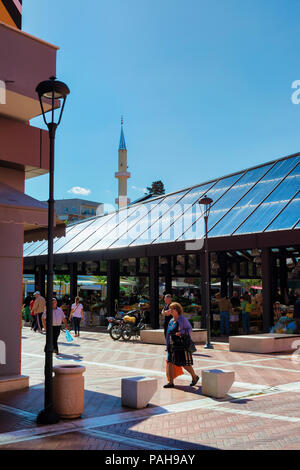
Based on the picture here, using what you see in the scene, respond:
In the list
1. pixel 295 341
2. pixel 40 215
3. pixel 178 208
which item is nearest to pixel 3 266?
pixel 40 215

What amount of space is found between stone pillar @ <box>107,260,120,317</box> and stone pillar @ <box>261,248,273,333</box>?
9646 mm

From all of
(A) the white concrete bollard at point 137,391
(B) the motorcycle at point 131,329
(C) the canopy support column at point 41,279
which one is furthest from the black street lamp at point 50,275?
(C) the canopy support column at point 41,279

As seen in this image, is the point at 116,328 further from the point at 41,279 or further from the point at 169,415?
the point at 41,279

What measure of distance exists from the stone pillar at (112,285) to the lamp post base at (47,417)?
17.5 metres

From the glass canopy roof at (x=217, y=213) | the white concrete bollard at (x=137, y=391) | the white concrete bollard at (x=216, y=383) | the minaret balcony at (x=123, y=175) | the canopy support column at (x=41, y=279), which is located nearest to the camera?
the white concrete bollard at (x=137, y=391)

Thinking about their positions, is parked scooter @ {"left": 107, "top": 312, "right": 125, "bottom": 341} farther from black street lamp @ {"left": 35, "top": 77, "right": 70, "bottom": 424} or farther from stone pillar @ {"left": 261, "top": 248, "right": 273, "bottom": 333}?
black street lamp @ {"left": 35, "top": 77, "right": 70, "bottom": 424}

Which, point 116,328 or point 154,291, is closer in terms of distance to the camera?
point 116,328

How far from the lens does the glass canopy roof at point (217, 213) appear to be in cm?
1784

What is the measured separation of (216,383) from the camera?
866cm

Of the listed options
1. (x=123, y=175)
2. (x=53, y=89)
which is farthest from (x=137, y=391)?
(x=123, y=175)

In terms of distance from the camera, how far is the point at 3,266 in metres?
9.54

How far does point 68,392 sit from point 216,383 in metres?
2.90

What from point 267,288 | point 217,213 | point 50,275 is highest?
point 217,213
